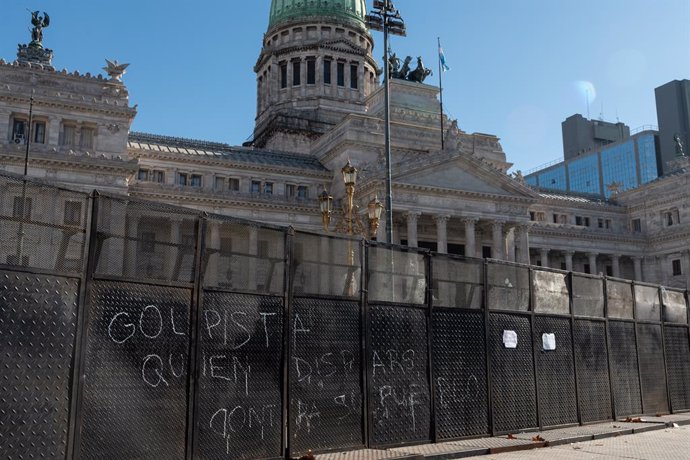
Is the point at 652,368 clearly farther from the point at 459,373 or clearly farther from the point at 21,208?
the point at 21,208

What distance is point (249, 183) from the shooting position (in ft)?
182

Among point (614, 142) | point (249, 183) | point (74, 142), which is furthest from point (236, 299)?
point (614, 142)

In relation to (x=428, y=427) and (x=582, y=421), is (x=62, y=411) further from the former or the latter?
(x=582, y=421)

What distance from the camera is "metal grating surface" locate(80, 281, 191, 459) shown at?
28.1 feet

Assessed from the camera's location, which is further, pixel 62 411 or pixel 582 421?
pixel 582 421

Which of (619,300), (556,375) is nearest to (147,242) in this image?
(556,375)

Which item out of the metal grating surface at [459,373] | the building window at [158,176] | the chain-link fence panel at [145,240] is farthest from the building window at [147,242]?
the building window at [158,176]

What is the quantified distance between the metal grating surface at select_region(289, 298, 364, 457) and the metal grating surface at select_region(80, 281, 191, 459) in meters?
2.03

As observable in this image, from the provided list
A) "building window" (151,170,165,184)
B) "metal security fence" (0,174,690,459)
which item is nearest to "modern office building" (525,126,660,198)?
"building window" (151,170,165,184)

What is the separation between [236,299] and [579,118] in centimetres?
15335

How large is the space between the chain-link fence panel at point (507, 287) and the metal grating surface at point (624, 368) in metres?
3.74

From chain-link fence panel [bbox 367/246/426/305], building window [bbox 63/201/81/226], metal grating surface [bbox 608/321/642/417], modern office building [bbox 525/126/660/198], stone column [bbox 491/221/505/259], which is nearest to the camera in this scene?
building window [bbox 63/201/81/226]

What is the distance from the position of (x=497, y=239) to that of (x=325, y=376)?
4431cm

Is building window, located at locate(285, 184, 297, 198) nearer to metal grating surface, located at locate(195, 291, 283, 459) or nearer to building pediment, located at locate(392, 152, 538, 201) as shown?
building pediment, located at locate(392, 152, 538, 201)
